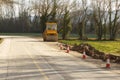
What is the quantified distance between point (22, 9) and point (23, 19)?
5.89 m

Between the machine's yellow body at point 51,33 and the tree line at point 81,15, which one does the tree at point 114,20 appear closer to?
the tree line at point 81,15

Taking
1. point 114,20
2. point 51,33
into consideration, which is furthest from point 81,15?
point 51,33

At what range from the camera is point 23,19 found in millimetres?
133625

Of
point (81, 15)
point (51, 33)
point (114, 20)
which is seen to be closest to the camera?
point (51, 33)

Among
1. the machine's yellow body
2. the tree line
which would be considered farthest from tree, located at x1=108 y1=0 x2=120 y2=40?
the machine's yellow body

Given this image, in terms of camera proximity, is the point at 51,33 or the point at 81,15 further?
the point at 81,15

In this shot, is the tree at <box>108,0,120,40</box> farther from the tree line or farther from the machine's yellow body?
the machine's yellow body

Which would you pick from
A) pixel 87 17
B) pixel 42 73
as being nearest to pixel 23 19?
pixel 87 17

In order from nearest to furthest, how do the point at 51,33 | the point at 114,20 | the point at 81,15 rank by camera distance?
the point at 51,33, the point at 114,20, the point at 81,15

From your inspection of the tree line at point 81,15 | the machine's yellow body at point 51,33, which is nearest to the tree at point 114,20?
the tree line at point 81,15

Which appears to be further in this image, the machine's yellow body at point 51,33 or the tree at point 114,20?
the tree at point 114,20

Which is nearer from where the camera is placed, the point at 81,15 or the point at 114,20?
the point at 114,20

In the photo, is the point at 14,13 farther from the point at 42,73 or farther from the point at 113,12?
the point at 42,73

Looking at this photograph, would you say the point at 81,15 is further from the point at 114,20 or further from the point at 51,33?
the point at 51,33
